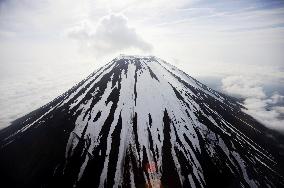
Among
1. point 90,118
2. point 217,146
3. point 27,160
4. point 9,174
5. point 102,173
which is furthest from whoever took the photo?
Answer: point 90,118

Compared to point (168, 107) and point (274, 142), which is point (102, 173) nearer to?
point (168, 107)

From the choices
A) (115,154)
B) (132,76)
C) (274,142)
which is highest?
(132,76)

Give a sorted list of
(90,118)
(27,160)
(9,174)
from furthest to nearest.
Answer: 1. (90,118)
2. (27,160)
3. (9,174)

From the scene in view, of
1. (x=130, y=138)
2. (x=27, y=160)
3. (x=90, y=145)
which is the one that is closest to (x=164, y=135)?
(x=130, y=138)

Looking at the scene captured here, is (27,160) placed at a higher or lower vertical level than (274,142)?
higher

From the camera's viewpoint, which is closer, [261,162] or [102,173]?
[102,173]

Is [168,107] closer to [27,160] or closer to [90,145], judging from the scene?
[90,145]
